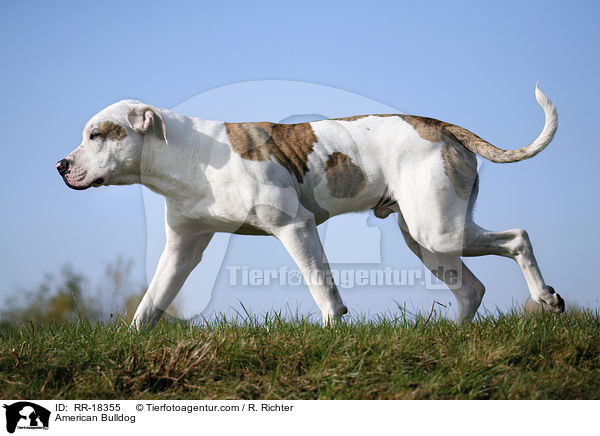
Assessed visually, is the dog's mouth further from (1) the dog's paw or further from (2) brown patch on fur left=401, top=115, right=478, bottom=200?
(1) the dog's paw

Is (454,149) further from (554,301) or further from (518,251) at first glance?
(554,301)

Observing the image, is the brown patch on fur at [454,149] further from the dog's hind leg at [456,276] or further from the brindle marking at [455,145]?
the dog's hind leg at [456,276]

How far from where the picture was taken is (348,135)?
507 cm

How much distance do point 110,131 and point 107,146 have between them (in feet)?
0.41

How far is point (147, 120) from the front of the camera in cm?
469

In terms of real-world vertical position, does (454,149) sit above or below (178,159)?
above

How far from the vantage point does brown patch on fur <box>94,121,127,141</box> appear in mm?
4703

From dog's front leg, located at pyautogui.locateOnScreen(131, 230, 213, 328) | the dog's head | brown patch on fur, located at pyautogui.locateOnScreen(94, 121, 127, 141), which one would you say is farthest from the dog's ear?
dog's front leg, located at pyautogui.locateOnScreen(131, 230, 213, 328)

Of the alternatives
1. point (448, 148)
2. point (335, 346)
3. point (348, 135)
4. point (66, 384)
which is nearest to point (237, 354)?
point (335, 346)

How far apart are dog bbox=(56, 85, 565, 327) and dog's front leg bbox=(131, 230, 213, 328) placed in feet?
0.03

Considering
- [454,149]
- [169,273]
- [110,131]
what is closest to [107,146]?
[110,131]

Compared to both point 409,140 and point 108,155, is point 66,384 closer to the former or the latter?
point 108,155
